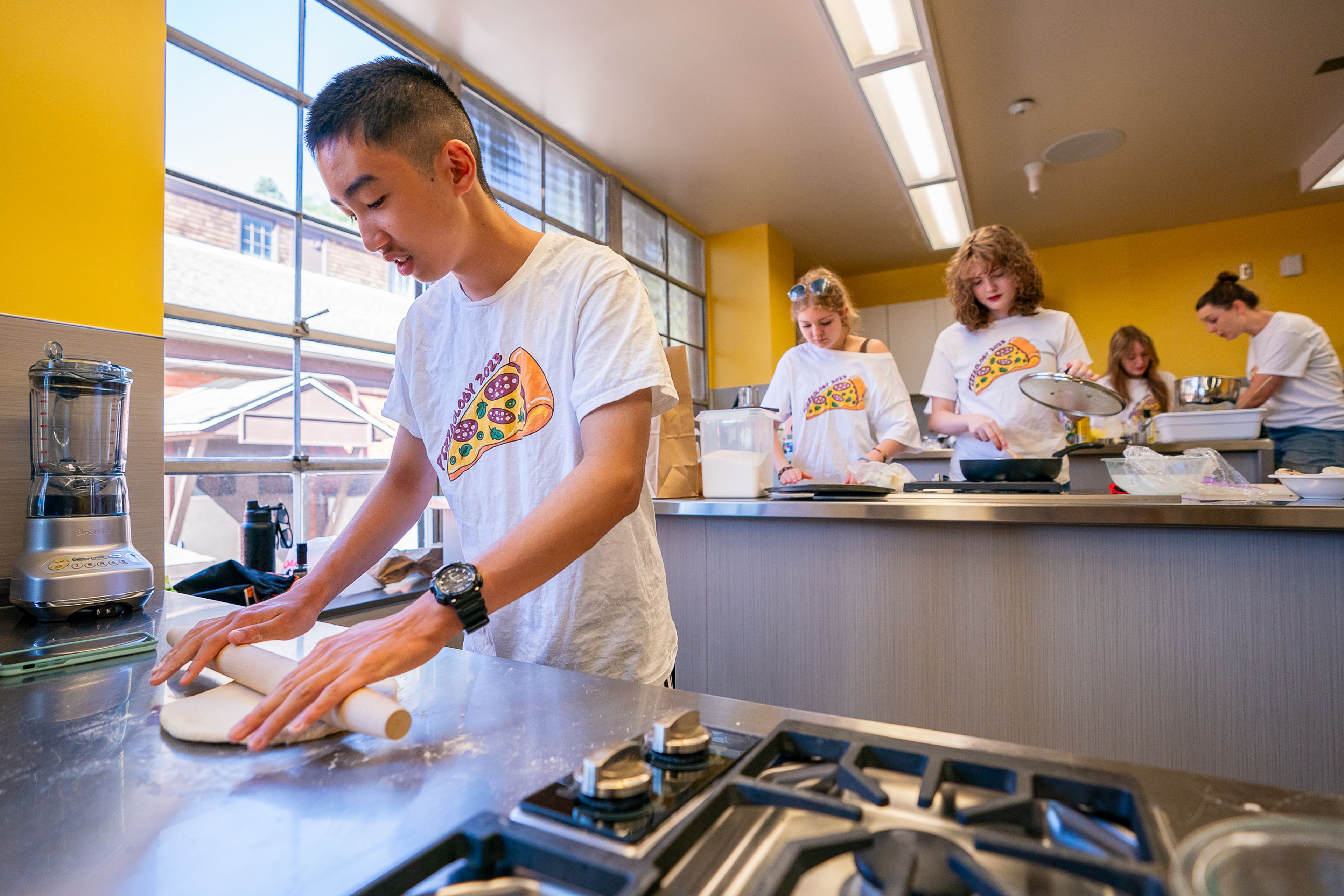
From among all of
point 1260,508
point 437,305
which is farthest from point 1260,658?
point 437,305

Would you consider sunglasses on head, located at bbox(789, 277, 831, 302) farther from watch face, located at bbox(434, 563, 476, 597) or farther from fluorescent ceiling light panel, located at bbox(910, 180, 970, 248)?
watch face, located at bbox(434, 563, 476, 597)

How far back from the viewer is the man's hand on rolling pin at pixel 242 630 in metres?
0.71

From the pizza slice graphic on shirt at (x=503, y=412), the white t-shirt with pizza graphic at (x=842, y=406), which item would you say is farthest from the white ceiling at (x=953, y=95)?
the pizza slice graphic on shirt at (x=503, y=412)

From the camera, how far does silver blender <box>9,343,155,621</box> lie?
1.07m

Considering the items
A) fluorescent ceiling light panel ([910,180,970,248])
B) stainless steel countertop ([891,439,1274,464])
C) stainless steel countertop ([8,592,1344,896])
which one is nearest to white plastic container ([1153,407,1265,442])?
stainless steel countertop ([891,439,1274,464])

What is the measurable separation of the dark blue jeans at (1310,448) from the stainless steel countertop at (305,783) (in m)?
3.74

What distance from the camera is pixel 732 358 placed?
220 inches

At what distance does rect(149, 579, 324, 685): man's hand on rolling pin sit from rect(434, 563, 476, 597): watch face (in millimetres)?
251

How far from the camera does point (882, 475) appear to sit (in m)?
2.15

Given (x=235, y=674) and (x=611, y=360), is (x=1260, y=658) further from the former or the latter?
(x=235, y=674)

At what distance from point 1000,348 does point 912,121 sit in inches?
49.6

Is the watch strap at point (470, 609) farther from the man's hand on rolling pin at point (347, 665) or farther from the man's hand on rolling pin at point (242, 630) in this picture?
the man's hand on rolling pin at point (242, 630)

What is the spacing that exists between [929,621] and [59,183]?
2.01 m

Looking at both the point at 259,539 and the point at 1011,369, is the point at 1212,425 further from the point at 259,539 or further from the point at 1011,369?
the point at 259,539
